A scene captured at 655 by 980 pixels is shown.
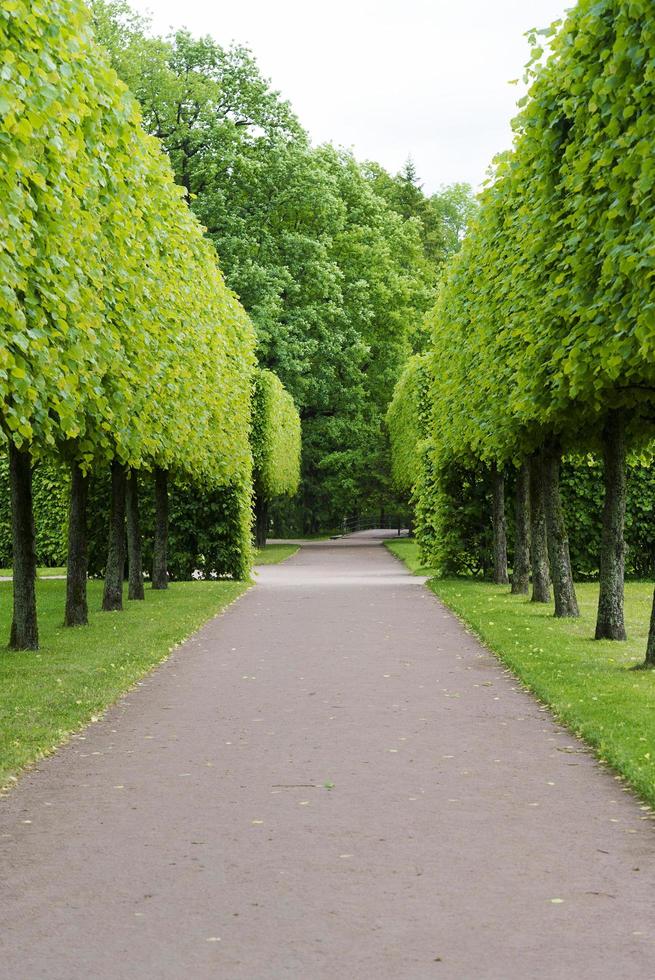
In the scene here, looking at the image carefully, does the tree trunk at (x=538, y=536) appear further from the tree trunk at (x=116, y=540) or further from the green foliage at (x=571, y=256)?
the tree trunk at (x=116, y=540)

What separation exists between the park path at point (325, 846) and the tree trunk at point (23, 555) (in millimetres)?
3731

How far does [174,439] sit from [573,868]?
1375 centimetres

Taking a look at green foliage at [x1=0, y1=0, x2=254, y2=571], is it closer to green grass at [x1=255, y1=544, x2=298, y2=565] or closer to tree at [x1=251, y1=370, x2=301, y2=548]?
green grass at [x1=255, y1=544, x2=298, y2=565]

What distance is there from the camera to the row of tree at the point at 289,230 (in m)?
43.8

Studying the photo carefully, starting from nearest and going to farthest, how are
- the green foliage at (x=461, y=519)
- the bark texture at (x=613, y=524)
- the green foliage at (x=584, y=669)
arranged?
the green foliage at (x=584, y=669), the bark texture at (x=613, y=524), the green foliage at (x=461, y=519)

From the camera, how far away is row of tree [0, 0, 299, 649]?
9.38 m

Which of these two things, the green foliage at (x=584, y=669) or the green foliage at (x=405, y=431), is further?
the green foliage at (x=405, y=431)

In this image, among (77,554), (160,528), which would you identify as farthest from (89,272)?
(160,528)

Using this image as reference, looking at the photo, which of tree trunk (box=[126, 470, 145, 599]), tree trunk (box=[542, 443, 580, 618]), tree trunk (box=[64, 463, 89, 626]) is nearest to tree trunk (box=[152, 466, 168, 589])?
tree trunk (box=[126, 470, 145, 599])

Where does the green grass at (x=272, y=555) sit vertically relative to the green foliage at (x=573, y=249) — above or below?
below

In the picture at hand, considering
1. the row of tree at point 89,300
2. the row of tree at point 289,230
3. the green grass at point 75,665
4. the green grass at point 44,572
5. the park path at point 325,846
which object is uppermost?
the row of tree at point 289,230

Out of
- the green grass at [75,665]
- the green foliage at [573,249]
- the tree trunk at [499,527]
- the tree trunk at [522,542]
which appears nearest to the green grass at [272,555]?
the tree trunk at [499,527]

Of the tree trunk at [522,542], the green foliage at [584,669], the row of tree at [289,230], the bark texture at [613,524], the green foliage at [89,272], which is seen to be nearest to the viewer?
the green foliage at [584,669]

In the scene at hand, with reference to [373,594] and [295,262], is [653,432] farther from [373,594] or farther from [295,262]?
[295,262]
